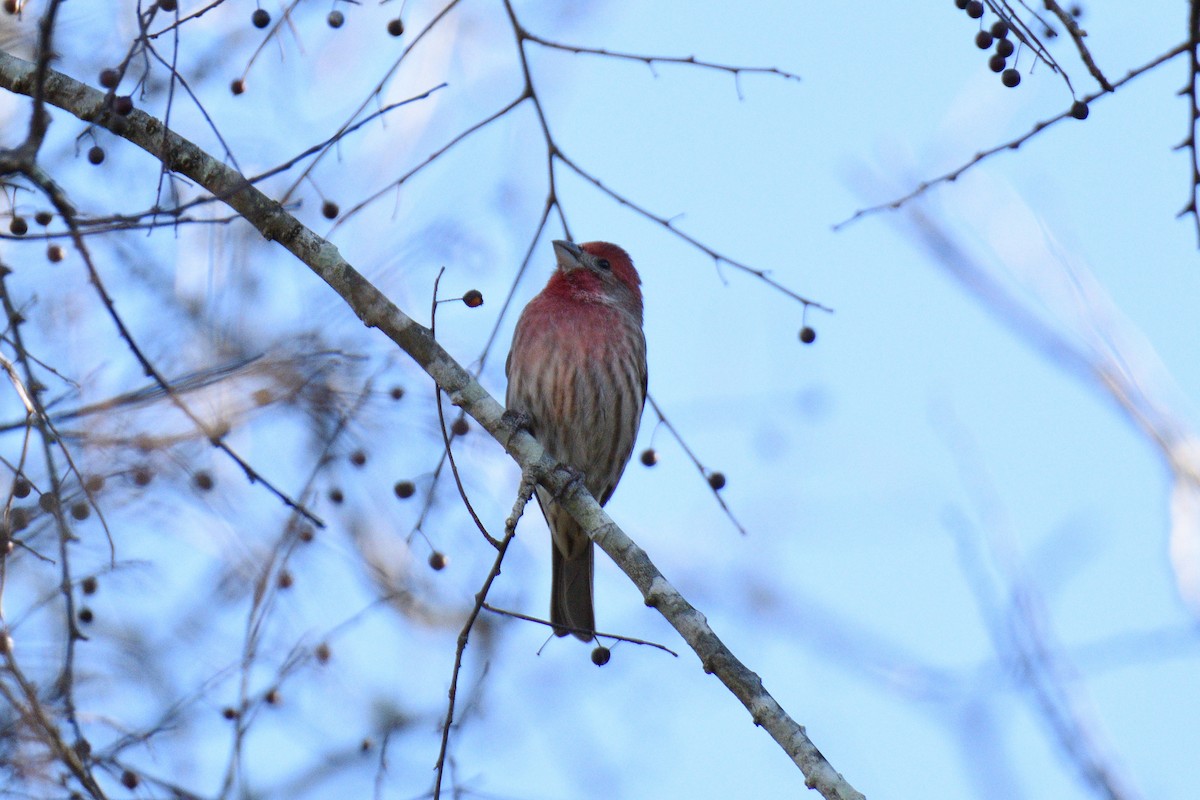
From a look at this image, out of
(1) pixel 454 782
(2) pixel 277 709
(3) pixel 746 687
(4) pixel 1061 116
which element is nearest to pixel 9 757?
(2) pixel 277 709

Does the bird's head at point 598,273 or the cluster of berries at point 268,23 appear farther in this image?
the bird's head at point 598,273

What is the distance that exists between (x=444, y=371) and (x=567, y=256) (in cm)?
271

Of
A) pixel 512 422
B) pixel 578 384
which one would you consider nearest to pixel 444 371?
pixel 512 422

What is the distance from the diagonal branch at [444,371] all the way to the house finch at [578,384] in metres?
1.63

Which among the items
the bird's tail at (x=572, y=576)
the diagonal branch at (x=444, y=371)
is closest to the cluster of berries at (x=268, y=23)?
the diagonal branch at (x=444, y=371)

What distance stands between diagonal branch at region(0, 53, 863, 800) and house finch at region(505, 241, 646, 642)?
1631 millimetres

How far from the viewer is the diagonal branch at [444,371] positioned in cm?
421

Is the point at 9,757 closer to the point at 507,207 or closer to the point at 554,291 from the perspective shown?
the point at 554,291

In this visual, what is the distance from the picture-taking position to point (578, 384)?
22.8 ft

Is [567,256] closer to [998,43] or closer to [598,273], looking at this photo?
[598,273]

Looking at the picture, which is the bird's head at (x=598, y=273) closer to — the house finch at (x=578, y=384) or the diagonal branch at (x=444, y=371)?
the house finch at (x=578, y=384)

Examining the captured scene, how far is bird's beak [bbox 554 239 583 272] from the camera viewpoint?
761cm

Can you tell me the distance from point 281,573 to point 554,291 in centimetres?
248

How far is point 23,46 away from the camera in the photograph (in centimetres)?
711
